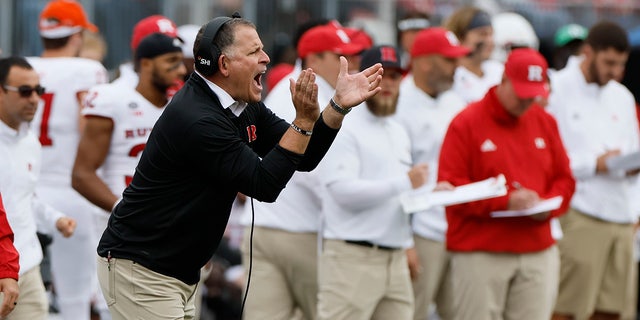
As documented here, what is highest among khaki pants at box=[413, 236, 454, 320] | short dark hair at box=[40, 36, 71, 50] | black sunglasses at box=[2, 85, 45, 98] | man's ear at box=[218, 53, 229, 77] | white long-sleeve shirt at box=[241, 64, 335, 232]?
man's ear at box=[218, 53, 229, 77]

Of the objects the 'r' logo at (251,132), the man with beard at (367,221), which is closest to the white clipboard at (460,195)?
the man with beard at (367,221)

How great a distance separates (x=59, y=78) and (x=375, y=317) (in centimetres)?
268

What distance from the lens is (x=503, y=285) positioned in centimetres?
791

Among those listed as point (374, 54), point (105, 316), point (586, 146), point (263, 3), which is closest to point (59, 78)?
point (105, 316)

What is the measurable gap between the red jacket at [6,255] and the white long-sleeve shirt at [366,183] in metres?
2.32

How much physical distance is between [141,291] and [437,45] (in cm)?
418

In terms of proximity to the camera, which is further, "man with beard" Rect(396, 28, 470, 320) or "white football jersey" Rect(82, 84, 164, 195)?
"man with beard" Rect(396, 28, 470, 320)

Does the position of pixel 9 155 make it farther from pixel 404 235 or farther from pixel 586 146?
pixel 586 146

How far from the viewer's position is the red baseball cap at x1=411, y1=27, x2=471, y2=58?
30.2 feet

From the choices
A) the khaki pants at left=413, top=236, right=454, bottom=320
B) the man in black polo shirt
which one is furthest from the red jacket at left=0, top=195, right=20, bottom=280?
the khaki pants at left=413, top=236, right=454, bottom=320

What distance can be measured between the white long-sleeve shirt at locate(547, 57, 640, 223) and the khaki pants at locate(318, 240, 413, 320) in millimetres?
2215

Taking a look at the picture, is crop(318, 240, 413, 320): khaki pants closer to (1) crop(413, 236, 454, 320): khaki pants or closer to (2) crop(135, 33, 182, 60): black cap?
(1) crop(413, 236, 454, 320): khaki pants

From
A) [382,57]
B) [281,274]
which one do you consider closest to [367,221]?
[281,274]

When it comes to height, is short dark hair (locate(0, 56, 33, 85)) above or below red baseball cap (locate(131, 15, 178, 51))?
below
